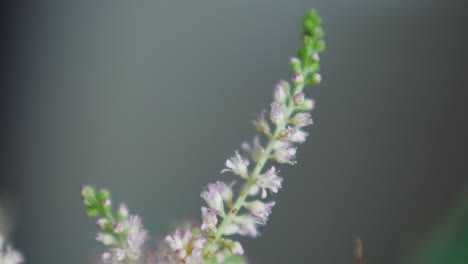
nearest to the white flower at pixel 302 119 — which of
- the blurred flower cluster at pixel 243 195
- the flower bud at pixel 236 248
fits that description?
the blurred flower cluster at pixel 243 195

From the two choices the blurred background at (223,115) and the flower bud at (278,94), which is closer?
the flower bud at (278,94)

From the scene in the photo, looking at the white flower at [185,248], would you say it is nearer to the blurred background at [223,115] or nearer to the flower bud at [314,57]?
Result: the flower bud at [314,57]

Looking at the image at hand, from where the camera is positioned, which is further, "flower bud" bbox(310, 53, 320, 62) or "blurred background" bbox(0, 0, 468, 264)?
"blurred background" bbox(0, 0, 468, 264)

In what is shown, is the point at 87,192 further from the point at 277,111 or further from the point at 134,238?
the point at 277,111

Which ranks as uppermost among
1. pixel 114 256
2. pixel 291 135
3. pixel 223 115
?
pixel 223 115

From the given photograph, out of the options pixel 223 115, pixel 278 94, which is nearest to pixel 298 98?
pixel 278 94

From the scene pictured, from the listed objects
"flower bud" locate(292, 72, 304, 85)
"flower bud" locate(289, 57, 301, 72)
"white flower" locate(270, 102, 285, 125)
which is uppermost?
"flower bud" locate(289, 57, 301, 72)

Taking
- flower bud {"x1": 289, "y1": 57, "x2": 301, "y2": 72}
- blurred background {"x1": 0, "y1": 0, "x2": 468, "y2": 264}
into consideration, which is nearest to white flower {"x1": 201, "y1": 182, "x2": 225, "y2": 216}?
flower bud {"x1": 289, "y1": 57, "x2": 301, "y2": 72}

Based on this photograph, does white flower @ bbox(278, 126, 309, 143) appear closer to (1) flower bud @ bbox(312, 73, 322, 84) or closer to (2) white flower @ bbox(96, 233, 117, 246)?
(1) flower bud @ bbox(312, 73, 322, 84)

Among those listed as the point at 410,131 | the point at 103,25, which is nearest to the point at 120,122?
the point at 103,25
